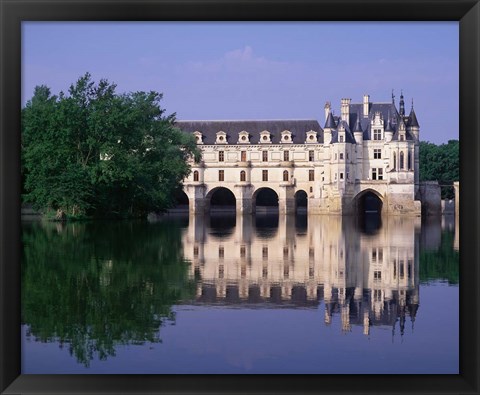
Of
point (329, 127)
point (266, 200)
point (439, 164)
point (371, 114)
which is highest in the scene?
point (371, 114)

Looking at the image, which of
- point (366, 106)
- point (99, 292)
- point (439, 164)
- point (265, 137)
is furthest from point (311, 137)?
point (99, 292)

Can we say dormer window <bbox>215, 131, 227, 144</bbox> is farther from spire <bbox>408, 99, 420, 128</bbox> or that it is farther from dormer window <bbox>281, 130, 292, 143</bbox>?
spire <bbox>408, 99, 420, 128</bbox>

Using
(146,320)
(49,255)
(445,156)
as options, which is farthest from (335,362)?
(445,156)

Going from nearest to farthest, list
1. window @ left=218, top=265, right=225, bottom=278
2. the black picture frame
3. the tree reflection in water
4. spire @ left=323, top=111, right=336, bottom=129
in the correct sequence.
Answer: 1. the black picture frame
2. the tree reflection in water
3. window @ left=218, top=265, right=225, bottom=278
4. spire @ left=323, top=111, right=336, bottom=129

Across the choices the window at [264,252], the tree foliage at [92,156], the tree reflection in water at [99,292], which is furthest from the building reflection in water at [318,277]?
the tree foliage at [92,156]

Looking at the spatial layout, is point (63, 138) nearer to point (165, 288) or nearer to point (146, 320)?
point (165, 288)

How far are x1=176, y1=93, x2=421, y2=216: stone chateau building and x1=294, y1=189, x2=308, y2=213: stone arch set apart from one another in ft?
0.36

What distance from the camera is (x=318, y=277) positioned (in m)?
14.7

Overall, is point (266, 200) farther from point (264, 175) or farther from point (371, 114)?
point (371, 114)

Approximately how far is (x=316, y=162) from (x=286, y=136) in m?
5.10

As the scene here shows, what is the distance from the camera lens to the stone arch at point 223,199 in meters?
68.6

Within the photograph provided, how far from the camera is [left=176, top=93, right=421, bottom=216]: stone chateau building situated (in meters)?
56.7

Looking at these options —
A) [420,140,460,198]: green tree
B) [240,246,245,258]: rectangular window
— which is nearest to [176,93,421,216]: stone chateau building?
[420,140,460,198]: green tree

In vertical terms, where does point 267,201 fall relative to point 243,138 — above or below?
below
